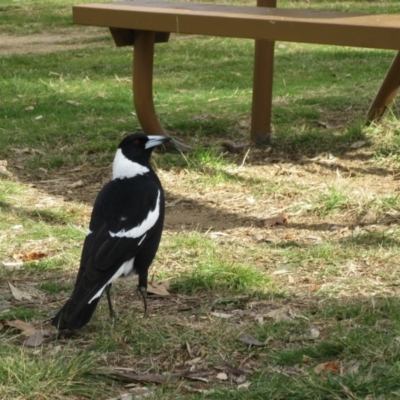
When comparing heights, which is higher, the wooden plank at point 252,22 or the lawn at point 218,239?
the wooden plank at point 252,22

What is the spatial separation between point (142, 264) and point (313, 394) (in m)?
1.10

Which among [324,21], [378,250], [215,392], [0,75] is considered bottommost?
[0,75]

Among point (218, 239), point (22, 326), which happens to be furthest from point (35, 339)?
point (218, 239)

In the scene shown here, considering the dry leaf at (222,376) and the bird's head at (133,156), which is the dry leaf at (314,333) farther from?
the bird's head at (133,156)

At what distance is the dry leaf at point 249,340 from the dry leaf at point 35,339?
740 millimetres

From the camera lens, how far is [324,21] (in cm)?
500

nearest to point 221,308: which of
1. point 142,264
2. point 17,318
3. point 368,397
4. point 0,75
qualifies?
point 142,264

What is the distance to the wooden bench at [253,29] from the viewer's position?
16.0ft

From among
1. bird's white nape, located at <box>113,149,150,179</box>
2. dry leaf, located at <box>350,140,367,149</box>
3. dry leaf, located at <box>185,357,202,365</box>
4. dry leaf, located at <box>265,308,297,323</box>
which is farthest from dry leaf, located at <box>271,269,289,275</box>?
dry leaf, located at <box>350,140,367,149</box>

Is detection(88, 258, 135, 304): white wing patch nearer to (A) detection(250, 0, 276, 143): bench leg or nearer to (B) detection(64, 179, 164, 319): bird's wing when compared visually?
(B) detection(64, 179, 164, 319): bird's wing

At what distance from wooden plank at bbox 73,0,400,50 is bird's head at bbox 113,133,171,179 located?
43.3 inches

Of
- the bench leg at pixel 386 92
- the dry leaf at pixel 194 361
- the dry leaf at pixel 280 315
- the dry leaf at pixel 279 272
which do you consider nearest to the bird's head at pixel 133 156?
the dry leaf at pixel 279 272

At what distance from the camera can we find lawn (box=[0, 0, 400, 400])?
335cm

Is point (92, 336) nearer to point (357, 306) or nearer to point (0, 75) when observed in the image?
point (357, 306)
